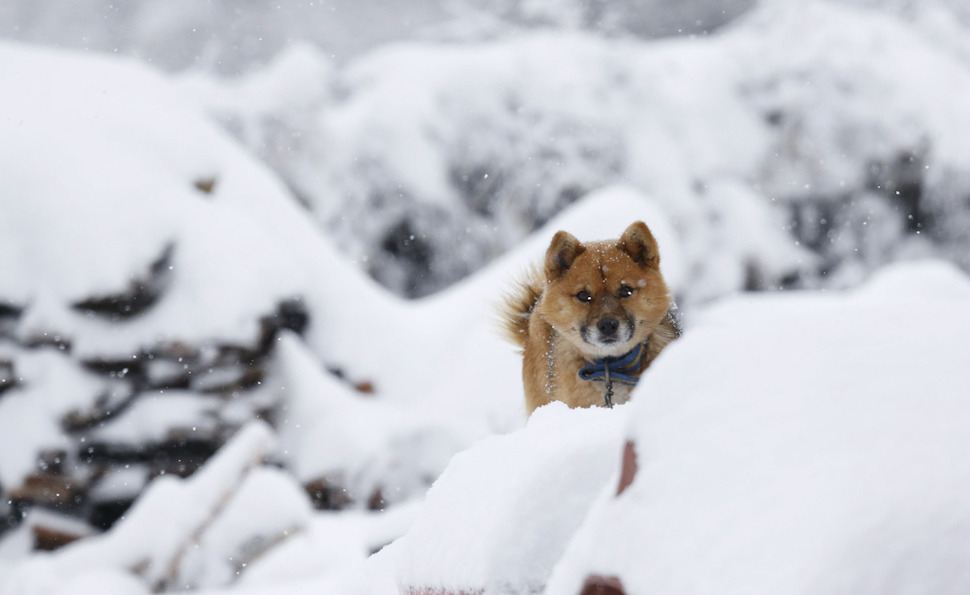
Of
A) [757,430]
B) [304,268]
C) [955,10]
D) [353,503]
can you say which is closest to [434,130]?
[304,268]

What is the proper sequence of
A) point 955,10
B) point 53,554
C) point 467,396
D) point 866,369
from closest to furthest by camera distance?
1. point 866,369
2. point 53,554
3. point 467,396
4. point 955,10

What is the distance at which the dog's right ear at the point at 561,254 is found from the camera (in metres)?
2.36

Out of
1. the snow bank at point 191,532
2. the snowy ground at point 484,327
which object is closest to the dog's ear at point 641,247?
the snowy ground at point 484,327

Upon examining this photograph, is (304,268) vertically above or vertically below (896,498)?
above

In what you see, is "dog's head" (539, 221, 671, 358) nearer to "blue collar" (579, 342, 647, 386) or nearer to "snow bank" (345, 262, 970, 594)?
"blue collar" (579, 342, 647, 386)

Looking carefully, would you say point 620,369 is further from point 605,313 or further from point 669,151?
point 669,151

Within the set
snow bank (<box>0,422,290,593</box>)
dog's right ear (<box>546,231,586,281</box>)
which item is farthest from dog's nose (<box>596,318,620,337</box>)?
snow bank (<box>0,422,290,593</box>)

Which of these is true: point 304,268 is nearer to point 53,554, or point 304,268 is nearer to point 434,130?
point 53,554

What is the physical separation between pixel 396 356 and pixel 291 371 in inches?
44.2

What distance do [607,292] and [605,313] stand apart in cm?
8

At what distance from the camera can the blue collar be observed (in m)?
2.32

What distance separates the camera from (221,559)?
4848 mm

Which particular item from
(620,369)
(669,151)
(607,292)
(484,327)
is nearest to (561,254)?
(607,292)

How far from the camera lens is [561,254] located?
7.82 ft
